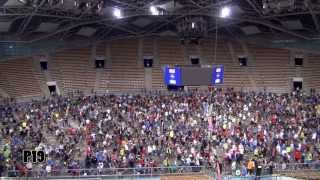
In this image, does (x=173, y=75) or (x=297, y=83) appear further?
(x=297, y=83)

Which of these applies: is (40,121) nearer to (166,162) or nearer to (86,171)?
(86,171)

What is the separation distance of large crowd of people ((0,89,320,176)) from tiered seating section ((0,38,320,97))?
249 cm

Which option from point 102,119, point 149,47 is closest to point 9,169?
point 102,119

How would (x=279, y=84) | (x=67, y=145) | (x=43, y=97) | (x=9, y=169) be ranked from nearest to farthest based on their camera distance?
(x=9, y=169)
(x=67, y=145)
(x=43, y=97)
(x=279, y=84)

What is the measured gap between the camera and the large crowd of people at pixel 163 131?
34406mm

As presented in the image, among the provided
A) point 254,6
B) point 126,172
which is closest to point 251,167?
point 126,172

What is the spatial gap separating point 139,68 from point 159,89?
2850mm

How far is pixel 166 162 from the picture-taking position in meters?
34.4

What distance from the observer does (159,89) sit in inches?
1790

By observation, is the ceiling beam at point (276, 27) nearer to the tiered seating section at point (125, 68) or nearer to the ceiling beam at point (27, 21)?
the tiered seating section at point (125, 68)

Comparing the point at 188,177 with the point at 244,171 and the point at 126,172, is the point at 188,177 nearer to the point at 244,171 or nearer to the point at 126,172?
the point at 244,171

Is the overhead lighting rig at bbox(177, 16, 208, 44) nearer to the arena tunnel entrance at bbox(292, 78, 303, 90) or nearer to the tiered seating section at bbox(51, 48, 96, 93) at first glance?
the tiered seating section at bbox(51, 48, 96, 93)

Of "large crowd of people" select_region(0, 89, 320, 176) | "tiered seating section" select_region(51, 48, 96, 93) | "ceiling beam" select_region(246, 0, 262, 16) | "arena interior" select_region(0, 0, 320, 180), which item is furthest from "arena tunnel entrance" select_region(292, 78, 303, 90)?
"tiered seating section" select_region(51, 48, 96, 93)

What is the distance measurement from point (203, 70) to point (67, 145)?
853 cm
